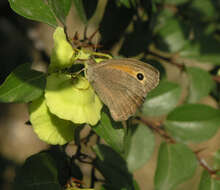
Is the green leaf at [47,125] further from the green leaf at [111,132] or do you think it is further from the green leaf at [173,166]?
the green leaf at [173,166]

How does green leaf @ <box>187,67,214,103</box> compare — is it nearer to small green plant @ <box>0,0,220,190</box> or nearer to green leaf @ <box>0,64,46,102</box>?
small green plant @ <box>0,0,220,190</box>

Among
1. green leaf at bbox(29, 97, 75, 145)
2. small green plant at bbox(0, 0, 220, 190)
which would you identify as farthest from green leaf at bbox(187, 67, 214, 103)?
green leaf at bbox(29, 97, 75, 145)

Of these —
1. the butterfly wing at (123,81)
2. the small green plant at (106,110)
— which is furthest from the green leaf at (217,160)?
the butterfly wing at (123,81)

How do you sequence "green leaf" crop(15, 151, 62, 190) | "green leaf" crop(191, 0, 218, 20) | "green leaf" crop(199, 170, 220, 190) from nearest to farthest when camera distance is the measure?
"green leaf" crop(15, 151, 62, 190) < "green leaf" crop(199, 170, 220, 190) < "green leaf" crop(191, 0, 218, 20)

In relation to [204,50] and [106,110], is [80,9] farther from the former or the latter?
[204,50]

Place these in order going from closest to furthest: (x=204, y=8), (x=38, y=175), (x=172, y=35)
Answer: (x=38, y=175) → (x=172, y=35) → (x=204, y=8)

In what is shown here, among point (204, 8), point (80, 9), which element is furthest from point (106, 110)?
point (204, 8)
